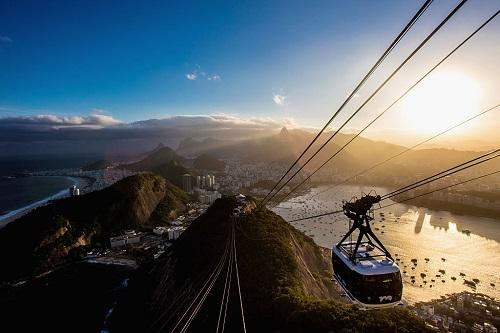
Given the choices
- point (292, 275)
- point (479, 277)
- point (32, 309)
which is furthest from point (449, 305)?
point (32, 309)

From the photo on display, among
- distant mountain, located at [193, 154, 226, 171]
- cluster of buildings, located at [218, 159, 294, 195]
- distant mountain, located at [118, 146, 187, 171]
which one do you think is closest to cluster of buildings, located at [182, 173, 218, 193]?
cluster of buildings, located at [218, 159, 294, 195]

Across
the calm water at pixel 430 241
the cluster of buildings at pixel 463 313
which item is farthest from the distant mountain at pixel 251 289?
the calm water at pixel 430 241

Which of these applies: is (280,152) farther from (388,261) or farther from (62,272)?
(388,261)

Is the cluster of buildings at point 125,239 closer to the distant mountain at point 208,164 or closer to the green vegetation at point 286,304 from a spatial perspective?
the green vegetation at point 286,304

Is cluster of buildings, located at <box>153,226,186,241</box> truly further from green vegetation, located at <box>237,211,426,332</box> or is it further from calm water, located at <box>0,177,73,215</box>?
calm water, located at <box>0,177,73,215</box>

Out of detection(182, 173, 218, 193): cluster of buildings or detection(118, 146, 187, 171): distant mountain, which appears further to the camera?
detection(118, 146, 187, 171): distant mountain

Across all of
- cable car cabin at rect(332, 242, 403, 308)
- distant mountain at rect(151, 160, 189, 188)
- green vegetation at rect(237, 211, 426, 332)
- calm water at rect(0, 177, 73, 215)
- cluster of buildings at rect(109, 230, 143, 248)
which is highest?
cable car cabin at rect(332, 242, 403, 308)

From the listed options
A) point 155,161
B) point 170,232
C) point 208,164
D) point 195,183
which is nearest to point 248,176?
point 195,183
